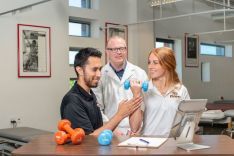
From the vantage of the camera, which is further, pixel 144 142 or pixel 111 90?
pixel 111 90

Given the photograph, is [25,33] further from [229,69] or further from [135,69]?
[229,69]

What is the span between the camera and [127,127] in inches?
113

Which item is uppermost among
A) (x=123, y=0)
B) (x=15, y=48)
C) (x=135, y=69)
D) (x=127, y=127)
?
(x=123, y=0)

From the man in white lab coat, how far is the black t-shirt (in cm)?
73

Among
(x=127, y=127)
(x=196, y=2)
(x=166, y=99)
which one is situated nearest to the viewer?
(x=166, y=99)

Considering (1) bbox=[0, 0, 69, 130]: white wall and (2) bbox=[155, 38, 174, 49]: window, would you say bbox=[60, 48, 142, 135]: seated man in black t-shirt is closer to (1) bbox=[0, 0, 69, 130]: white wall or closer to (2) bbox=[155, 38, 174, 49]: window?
(1) bbox=[0, 0, 69, 130]: white wall

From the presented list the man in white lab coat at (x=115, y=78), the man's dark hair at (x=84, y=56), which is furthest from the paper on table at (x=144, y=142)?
the man in white lab coat at (x=115, y=78)

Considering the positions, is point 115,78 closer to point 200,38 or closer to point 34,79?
point 34,79

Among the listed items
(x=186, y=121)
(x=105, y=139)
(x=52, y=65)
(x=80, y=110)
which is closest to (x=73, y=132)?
(x=105, y=139)

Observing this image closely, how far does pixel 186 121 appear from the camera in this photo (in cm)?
174

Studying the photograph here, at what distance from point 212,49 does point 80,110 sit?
27.6 feet

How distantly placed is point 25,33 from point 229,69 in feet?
22.2

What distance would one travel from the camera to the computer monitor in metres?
1.70

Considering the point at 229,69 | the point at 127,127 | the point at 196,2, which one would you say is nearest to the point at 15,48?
the point at 127,127
